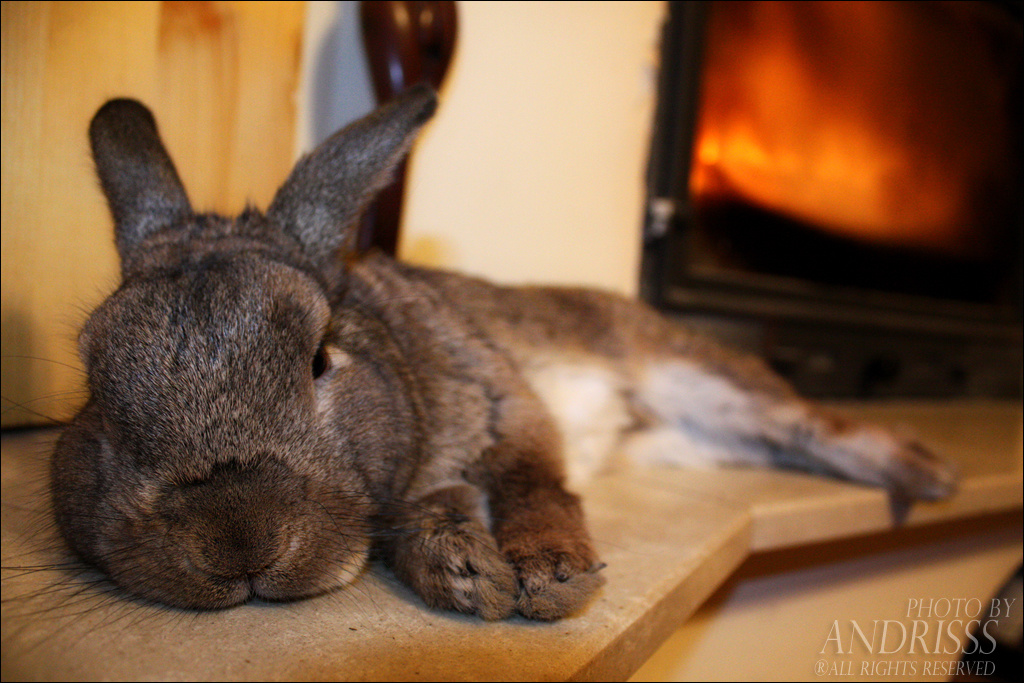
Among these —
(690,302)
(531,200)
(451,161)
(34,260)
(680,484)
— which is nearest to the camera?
(34,260)

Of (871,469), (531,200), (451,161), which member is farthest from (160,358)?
(871,469)

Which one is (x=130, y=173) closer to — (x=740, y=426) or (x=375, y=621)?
(x=375, y=621)

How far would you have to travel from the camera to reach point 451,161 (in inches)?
71.3

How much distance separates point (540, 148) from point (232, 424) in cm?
147

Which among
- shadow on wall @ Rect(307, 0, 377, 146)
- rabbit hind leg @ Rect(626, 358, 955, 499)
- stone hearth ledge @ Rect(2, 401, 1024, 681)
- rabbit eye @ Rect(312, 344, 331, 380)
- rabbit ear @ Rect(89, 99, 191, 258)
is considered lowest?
rabbit hind leg @ Rect(626, 358, 955, 499)

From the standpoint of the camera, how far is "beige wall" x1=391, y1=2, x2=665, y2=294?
1770 mm

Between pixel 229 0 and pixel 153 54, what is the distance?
0.70ft

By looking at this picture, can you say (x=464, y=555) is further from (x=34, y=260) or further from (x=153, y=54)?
(x=153, y=54)

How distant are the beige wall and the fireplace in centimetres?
13

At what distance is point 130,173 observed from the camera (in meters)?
1.10

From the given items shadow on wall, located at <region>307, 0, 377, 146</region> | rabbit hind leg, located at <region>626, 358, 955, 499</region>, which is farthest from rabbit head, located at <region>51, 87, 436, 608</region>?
rabbit hind leg, located at <region>626, 358, 955, 499</region>

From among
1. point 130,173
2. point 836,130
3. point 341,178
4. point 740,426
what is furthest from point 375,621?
point 836,130

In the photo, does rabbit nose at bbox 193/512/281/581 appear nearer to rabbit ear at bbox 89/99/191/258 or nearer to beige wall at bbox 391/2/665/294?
rabbit ear at bbox 89/99/191/258

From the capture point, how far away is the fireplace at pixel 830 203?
1928 millimetres
